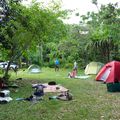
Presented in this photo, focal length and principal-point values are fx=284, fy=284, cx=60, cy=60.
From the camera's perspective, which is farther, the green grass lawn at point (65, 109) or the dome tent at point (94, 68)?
the dome tent at point (94, 68)

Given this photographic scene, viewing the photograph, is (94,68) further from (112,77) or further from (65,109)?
(65,109)

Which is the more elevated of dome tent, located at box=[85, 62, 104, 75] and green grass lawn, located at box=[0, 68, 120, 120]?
dome tent, located at box=[85, 62, 104, 75]

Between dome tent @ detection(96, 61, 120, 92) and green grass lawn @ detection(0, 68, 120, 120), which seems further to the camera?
dome tent @ detection(96, 61, 120, 92)

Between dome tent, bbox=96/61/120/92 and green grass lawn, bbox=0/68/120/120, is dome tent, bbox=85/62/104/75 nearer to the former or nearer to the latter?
dome tent, bbox=96/61/120/92

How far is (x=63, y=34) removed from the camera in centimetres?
1647

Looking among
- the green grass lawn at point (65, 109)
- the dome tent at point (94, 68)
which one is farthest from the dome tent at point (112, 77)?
the dome tent at point (94, 68)

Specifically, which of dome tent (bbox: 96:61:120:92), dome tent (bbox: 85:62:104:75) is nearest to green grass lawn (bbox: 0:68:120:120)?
dome tent (bbox: 96:61:120:92)

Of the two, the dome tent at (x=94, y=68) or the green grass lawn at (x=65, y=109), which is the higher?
the dome tent at (x=94, y=68)

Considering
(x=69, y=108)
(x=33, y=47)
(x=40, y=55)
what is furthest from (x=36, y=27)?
(x=40, y=55)

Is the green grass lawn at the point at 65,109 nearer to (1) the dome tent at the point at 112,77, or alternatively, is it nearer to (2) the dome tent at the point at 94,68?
(1) the dome tent at the point at 112,77

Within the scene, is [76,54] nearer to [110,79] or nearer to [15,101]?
[110,79]

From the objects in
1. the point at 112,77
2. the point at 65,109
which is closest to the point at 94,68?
the point at 112,77

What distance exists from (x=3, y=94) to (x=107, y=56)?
53.7ft

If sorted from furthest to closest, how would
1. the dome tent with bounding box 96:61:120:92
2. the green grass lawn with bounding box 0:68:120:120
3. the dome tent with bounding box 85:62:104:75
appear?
the dome tent with bounding box 85:62:104:75
the dome tent with bounding box 96:61:120:92
the green grass lawn with bounding box 0:68:120:120
